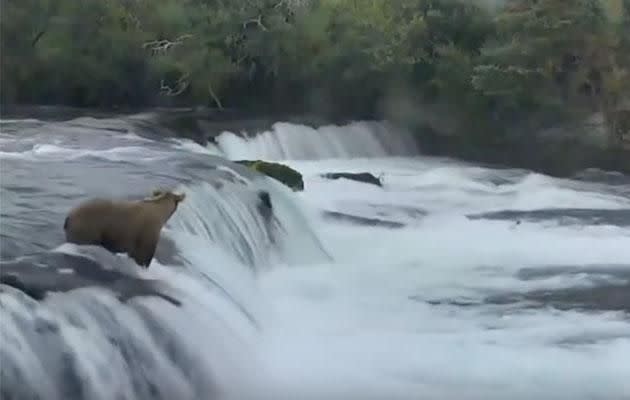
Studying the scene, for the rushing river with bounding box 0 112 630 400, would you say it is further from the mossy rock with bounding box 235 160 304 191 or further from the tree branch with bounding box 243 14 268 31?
the tree branch with bounding box 243 14 268 31

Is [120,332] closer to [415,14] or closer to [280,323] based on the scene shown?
[280,323]

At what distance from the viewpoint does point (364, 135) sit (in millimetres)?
9508

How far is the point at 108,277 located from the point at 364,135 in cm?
599

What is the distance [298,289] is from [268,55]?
5352mm

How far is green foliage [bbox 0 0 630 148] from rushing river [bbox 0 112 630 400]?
224 cm

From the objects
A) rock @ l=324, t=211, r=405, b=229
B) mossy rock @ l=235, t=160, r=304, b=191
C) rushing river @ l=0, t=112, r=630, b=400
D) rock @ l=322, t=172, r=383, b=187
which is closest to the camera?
rushing river @ l=0, t=112, r=630, b=400

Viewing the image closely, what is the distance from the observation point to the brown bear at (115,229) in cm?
377

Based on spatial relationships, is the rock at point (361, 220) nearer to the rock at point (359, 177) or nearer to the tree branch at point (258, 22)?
the rock at point (359, 177)

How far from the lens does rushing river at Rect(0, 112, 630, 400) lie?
132 inches

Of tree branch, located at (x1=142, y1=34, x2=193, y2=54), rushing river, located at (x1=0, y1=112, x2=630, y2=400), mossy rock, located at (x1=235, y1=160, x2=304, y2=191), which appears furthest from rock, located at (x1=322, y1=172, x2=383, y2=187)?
tree branch, located at (x1=142, y1=34, x2=193, y2=54)

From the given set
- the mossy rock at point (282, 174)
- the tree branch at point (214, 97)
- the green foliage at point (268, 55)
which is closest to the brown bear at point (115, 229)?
the mossy rock at point (282, 174)

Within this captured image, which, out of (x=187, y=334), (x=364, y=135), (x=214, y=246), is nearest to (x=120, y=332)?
(x=187, y=334)

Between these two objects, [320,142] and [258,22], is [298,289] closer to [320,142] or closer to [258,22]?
[320,142]

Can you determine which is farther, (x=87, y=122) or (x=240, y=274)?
(x=87, y=122)
